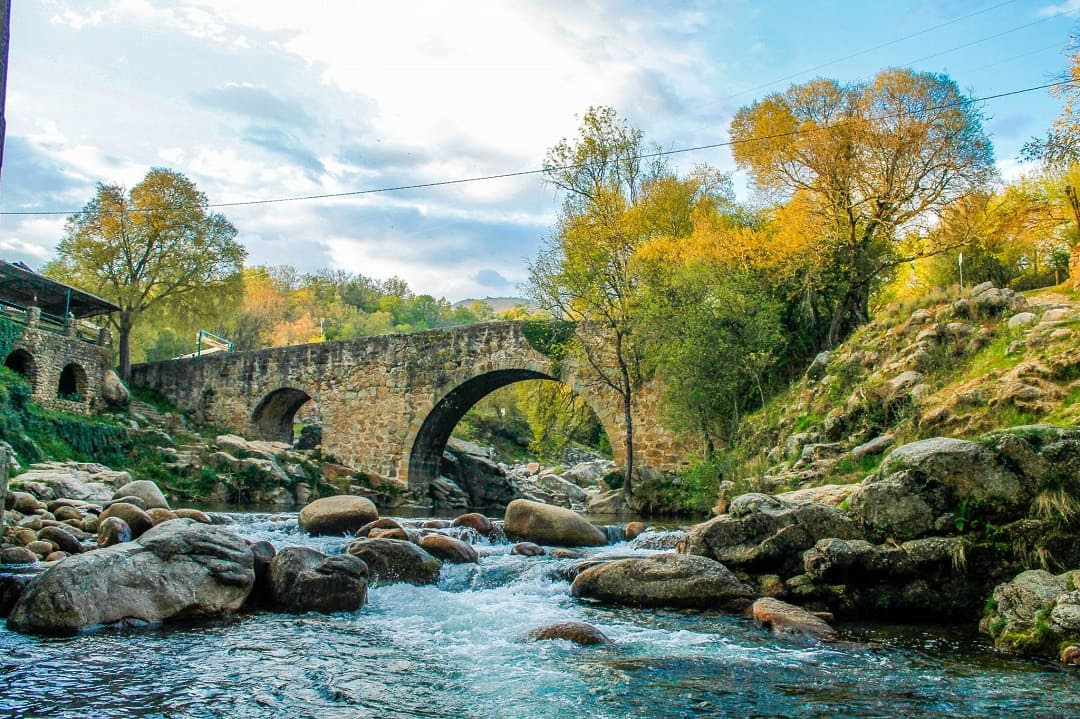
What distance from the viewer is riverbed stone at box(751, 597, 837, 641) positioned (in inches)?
228

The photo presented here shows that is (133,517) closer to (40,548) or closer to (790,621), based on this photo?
(40,548)

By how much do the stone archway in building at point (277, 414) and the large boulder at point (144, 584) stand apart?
59.9 ft

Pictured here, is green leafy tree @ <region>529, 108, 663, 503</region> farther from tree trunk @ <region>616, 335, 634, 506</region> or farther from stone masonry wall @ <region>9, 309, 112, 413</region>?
stone masonry wall @ <region>9, 309, 112, 413</region>

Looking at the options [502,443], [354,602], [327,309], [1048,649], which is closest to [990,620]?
[1048,649]

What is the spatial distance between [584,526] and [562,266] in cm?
886

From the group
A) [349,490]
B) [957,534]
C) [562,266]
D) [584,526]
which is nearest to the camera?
[957,534]

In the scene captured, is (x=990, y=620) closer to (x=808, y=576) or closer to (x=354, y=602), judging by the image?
(x=808, y=576)

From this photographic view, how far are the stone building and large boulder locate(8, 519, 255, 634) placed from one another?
55.6 feet

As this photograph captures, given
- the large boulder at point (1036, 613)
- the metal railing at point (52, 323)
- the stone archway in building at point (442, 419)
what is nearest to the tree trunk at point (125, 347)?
the metal railing at point (52, 323)

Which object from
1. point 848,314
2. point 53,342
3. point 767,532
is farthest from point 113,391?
point 767,532

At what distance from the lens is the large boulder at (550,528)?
10.7 meters

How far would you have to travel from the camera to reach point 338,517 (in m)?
11.2

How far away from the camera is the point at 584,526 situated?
425 inches

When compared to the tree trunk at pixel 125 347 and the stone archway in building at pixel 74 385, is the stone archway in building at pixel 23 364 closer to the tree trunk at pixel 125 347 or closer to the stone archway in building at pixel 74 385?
the stone archway in building at pixel 74 385
